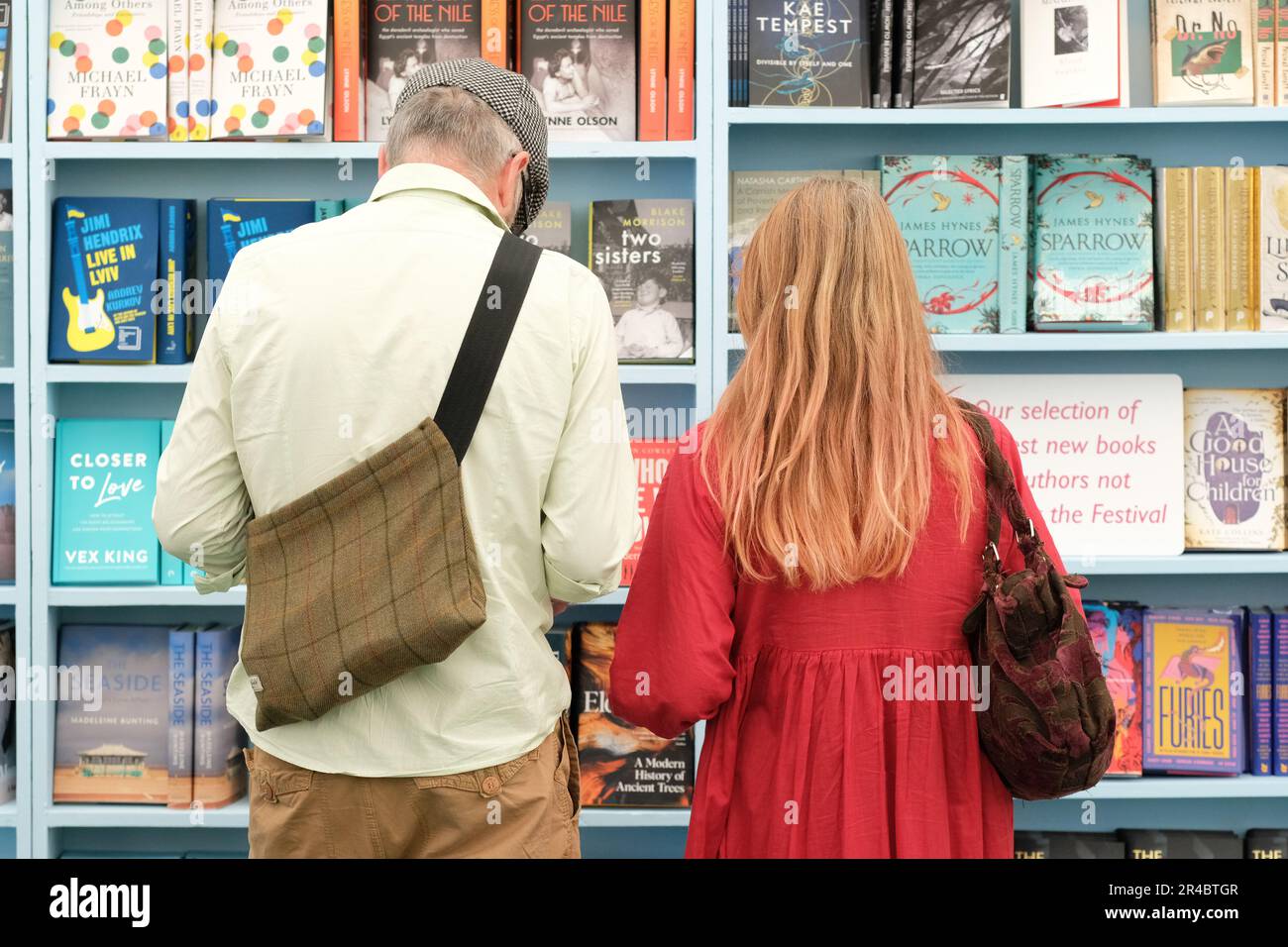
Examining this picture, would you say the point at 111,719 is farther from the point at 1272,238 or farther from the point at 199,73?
the point at 1272,238

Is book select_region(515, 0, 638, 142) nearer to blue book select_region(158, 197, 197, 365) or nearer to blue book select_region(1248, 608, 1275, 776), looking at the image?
blue book select_region(158, 197, 197, 365)

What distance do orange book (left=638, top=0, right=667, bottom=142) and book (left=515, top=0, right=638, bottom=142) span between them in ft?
0.18

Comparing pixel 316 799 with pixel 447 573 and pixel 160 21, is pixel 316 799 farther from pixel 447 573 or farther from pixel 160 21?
pixel 160 21

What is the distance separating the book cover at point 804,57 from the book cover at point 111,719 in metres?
1.78

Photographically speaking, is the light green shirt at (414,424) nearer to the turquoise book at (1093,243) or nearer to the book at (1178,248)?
the turquoise book at (1093,243)

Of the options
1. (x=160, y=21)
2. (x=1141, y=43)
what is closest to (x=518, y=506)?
(x=160, y=21)

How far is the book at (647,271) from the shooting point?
2311mm

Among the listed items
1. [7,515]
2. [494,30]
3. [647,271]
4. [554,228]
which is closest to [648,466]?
[647,271]

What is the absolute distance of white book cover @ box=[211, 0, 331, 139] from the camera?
2270 mm

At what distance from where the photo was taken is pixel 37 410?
2260 mm

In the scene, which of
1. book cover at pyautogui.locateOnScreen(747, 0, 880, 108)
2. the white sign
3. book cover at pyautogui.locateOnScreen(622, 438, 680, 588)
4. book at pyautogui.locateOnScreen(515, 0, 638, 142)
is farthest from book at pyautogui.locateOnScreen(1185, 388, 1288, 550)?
book at pyautogui.locateOnScreen(515, 0, 638, 142)

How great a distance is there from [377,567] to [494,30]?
148 cm

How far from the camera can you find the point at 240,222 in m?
2.30

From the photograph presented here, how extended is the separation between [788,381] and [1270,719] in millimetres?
1675
